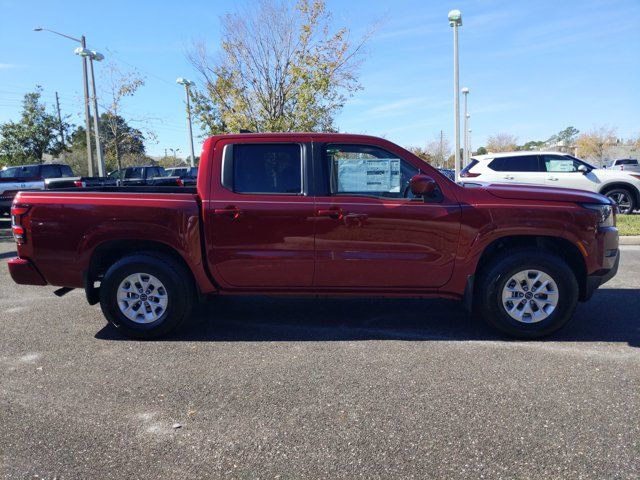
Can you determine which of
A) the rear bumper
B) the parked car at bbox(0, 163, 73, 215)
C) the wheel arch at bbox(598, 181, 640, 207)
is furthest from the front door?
the parked car at bbox(0, 163, 73, 215)

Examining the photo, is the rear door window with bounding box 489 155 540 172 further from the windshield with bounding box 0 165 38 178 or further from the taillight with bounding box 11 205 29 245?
the windshield with bounding box 0 165 38 178

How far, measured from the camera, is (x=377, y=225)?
4.69 meters

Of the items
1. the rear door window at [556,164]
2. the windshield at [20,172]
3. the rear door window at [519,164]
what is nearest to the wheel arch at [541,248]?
the rear door window at [519,164]

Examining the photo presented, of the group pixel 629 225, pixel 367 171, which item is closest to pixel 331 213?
pixel 367 171

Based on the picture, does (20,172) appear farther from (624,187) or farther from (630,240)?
(624,187)

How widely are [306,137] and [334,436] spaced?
9.07ft

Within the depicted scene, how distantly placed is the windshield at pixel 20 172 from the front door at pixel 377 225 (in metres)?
14.9

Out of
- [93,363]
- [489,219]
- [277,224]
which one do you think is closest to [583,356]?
[489,219]

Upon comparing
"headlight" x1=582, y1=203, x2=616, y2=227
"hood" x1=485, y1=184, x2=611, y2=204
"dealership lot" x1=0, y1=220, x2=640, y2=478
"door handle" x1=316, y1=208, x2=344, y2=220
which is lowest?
"dealership lot" x1=0, y1=220, x2=640, y2=478

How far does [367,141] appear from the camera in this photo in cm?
485

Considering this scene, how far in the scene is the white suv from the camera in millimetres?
13156

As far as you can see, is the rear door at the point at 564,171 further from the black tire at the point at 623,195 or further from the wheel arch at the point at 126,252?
the wheel arch at the point at 126,252

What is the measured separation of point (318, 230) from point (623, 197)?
12.6 m

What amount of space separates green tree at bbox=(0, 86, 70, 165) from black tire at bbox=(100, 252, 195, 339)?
1534 inches
